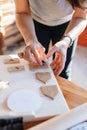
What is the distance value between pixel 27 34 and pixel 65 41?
134 millimetres

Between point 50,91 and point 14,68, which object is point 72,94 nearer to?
point 50,91

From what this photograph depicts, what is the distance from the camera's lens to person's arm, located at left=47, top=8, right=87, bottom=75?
73 cm

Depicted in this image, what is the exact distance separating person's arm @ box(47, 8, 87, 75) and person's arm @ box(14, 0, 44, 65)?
45 mm

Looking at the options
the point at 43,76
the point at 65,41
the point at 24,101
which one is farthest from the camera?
the point at 65,41

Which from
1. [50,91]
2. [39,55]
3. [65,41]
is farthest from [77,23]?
[50,91]

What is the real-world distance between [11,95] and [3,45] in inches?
47.5

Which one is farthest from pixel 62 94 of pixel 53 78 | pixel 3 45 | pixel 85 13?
pixel 3 45

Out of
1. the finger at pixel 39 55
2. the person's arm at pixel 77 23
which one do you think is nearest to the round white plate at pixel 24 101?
the finger at pixel 39 55

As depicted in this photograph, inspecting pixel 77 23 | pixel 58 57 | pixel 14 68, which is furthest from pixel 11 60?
pixel 77 23

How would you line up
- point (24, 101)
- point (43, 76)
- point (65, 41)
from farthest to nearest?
point (65, 41) < point (43, 76) < point (24, 101)

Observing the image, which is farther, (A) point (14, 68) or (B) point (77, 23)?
(B) point (77, 23)

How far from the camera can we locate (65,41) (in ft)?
2.55

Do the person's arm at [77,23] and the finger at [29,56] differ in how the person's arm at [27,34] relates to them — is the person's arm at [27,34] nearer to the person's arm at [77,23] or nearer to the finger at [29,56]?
the finger at [29,56]

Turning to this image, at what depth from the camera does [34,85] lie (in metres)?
0.62
